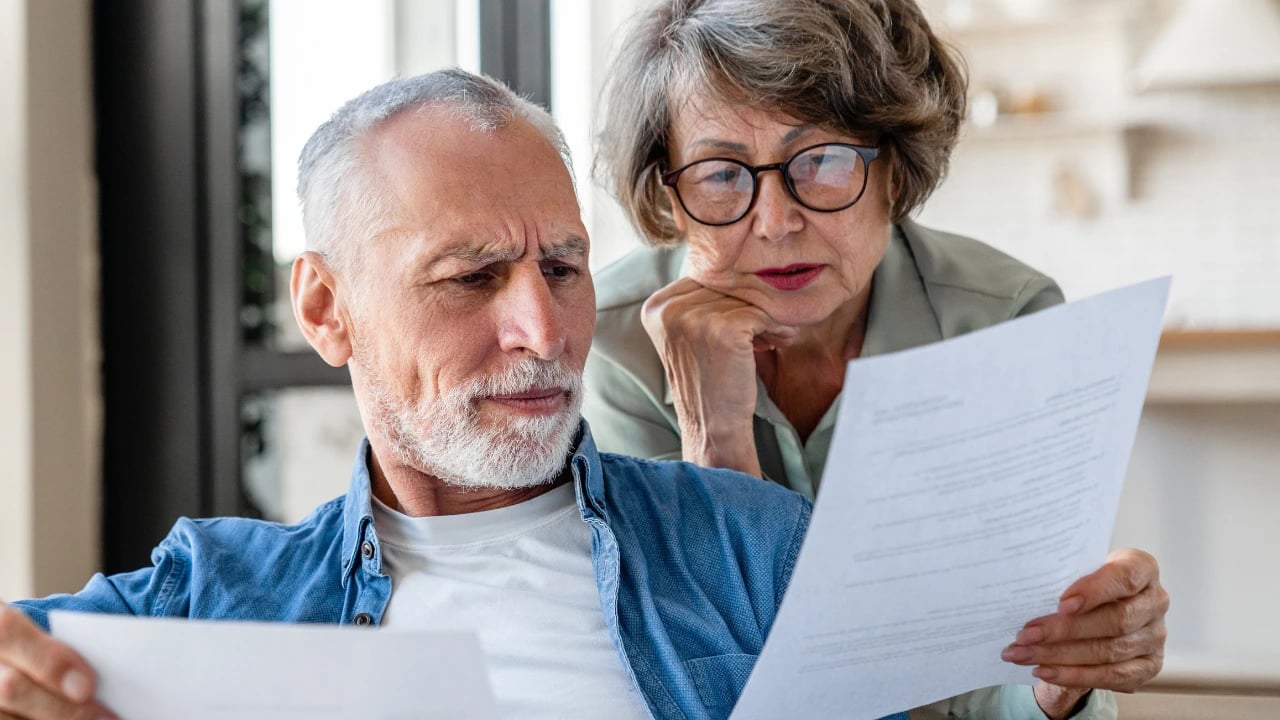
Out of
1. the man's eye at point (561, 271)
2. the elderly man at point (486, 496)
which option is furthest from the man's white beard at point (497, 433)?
the man's eye at point (561, 271)

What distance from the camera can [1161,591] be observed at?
1021 mm

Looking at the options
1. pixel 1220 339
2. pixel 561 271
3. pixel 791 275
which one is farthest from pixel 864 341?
pixel 1220 339

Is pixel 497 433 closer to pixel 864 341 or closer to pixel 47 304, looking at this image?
pixel 864 341

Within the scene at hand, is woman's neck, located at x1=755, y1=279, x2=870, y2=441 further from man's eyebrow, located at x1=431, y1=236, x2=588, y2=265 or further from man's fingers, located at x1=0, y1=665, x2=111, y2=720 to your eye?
man's fingers, located at x1=0, y1=665, x2=111, y2=720

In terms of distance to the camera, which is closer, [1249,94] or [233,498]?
[233,498]

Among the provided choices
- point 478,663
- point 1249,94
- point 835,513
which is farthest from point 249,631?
point 1249,94

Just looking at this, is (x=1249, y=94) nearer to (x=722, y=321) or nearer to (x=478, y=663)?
(x=722, y=321)

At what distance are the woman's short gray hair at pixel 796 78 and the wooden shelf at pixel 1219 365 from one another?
1.19 m

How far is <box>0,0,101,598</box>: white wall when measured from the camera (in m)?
2.63

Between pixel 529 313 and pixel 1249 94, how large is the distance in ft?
12.3

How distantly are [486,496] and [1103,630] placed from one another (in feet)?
2.04

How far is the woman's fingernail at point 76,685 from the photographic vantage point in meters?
0.83

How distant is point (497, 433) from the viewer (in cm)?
117

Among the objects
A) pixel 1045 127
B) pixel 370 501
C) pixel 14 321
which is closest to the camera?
pixel 370 501
